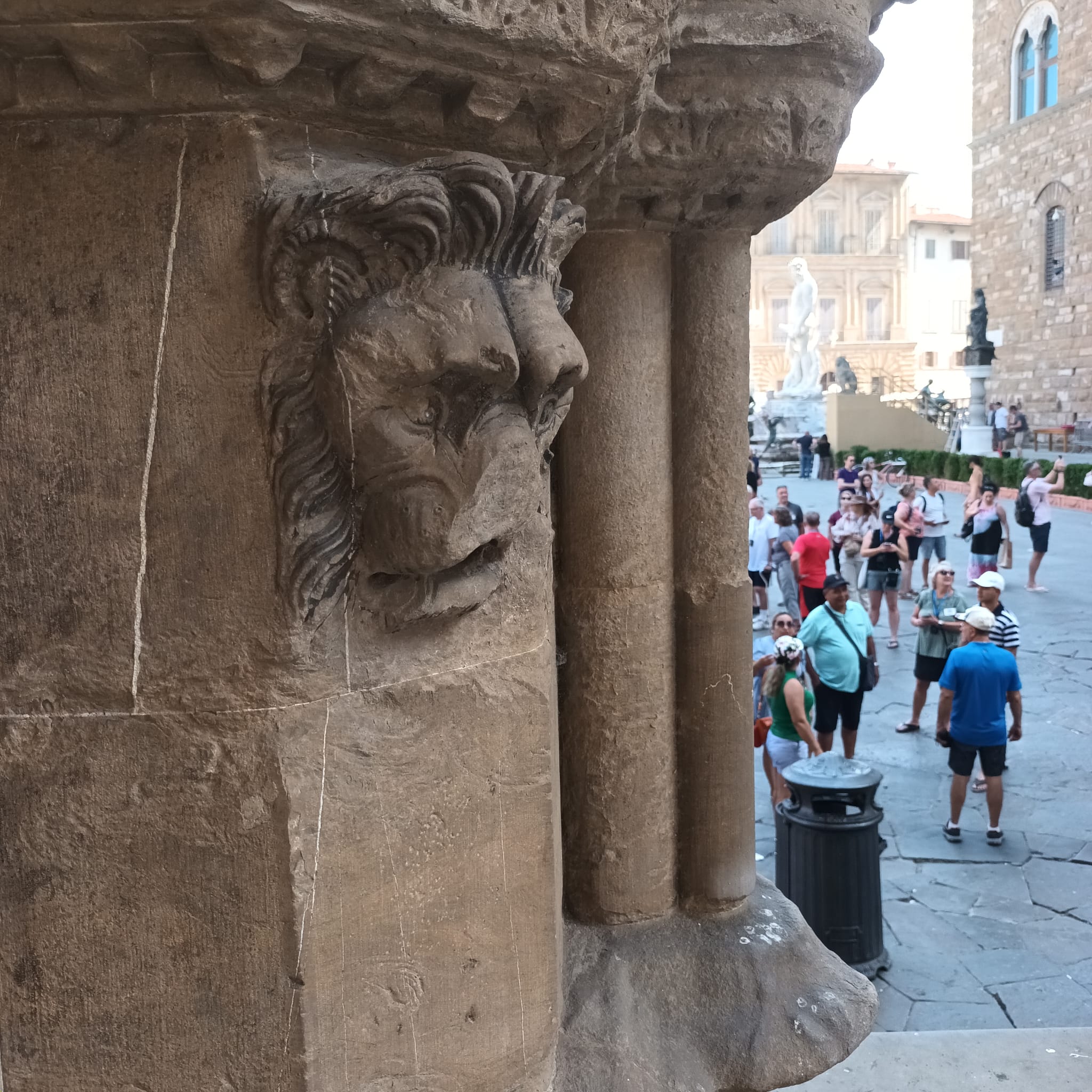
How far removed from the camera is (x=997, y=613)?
561cm

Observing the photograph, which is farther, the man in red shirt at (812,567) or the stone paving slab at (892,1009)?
the man in red shirt at (812,567)

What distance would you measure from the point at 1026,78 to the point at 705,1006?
26167 mm

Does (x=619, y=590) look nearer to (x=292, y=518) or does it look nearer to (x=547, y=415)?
(x=547, y=415)

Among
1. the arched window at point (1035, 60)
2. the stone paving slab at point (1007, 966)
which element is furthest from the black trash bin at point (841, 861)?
the arched window at point (1035, 60)

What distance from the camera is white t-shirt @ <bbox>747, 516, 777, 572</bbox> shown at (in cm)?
797

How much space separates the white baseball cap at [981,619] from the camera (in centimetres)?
509

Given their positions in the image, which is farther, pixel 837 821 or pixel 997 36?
pixel 997 36

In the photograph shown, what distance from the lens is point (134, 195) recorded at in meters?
1.09

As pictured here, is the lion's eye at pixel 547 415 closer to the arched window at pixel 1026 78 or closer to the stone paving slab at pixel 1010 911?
the stone paving slab at pixel 1010 911

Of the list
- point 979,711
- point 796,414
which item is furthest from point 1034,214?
point 979,711

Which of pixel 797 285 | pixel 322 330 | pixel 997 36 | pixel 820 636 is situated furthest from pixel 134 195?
pixel 797 285

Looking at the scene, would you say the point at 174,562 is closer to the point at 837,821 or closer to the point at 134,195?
the point at 134,195

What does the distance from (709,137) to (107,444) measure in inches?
36.0

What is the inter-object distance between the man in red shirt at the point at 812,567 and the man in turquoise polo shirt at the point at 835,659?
1526 millimetres
